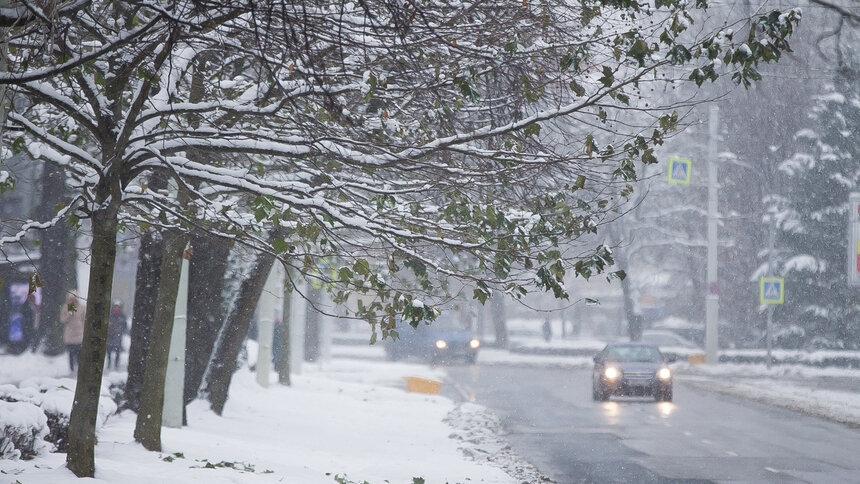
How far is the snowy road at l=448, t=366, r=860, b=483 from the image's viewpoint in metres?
12.5

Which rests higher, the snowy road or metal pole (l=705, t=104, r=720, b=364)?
metal pole (l=705, t=104, r=720, b=364)

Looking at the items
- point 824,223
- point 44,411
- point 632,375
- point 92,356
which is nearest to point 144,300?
point 44,411

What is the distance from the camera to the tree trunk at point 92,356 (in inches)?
308

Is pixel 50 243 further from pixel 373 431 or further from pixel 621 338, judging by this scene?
pixel 621 338

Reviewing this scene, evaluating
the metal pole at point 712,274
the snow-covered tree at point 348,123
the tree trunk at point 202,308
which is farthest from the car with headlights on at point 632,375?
the snow-covered tree at point 348,123

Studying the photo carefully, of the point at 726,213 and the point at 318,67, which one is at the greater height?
the point at 726,213

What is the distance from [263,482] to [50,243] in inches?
760

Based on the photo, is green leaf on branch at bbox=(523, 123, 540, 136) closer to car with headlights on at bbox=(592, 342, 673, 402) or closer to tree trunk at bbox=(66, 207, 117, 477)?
tree trunk at bbox=(66, 207, 117, 477)

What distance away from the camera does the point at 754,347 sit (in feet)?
159

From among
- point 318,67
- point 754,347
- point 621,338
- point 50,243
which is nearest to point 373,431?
point 318,67

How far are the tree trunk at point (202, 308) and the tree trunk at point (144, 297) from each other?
128 cm

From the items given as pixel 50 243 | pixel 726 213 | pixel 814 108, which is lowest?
pixel 50 243

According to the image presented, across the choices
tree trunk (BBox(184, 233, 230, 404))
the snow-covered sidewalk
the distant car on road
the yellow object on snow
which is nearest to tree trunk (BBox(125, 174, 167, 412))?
the snow-covered sidewalk

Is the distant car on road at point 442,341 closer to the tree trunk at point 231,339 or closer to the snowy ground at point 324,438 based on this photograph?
the snowy ground at point 324,438
